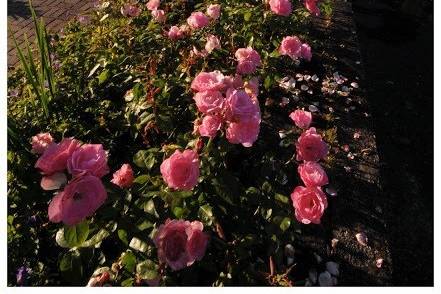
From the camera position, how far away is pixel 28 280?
200 cm

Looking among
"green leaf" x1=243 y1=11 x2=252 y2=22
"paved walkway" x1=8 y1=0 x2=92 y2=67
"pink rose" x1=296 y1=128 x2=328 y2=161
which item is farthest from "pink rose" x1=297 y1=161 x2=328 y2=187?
"paved walkway" x1=8 y1=0 x2=92 y2=67

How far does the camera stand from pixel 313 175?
6.01 ft

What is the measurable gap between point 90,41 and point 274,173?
2.01m

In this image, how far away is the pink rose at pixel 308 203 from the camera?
1.79m

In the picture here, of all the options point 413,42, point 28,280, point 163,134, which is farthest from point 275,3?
point 413,42

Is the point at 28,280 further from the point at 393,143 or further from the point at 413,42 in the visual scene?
the point at 413,42

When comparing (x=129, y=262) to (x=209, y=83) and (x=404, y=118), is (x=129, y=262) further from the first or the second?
(x=404, y=118)

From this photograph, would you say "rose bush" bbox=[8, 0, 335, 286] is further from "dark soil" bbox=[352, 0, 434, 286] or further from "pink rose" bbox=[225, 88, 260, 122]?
"dark soil" bbox=[352, 0, 434, 286]

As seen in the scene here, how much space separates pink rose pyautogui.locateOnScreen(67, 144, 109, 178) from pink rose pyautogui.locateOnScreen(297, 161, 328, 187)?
90 centimetres

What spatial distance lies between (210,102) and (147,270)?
78cm

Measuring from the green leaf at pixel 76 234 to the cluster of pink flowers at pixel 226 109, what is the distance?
2.14 ft

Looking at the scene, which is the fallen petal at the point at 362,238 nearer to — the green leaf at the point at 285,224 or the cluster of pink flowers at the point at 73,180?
the green leaf at the point at 285,224

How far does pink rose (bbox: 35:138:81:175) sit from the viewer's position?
149cm

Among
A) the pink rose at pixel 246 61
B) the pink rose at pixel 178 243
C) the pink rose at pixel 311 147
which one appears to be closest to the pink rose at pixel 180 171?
the pink rose at pixel 178 243
